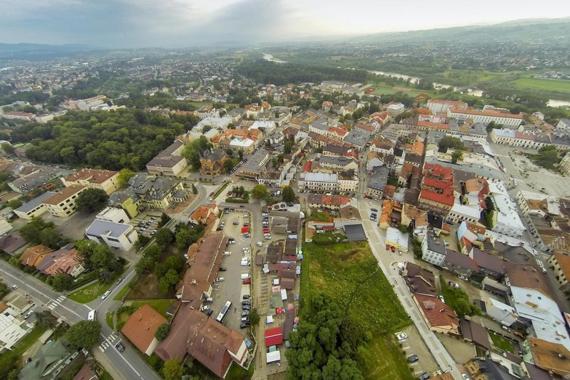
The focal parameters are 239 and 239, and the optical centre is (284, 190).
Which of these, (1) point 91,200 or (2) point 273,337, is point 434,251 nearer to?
(2) point 273,337

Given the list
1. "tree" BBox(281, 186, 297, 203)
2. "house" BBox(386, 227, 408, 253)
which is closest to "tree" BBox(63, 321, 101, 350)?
"tree" BBox(281, 186, 297, 203)

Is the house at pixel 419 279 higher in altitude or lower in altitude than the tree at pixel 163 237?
lower

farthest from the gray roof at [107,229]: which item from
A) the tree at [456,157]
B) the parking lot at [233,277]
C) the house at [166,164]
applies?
the tree at [456,157]

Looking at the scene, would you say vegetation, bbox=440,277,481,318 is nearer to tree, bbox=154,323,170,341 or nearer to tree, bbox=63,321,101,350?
tree, bbox=154,323,170,341

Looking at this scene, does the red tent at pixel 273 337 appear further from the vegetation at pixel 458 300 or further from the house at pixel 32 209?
the house at pixel 32 209

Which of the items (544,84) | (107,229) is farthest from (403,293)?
(544,84)

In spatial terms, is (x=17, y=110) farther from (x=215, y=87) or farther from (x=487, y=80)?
(x=487, y=80)
